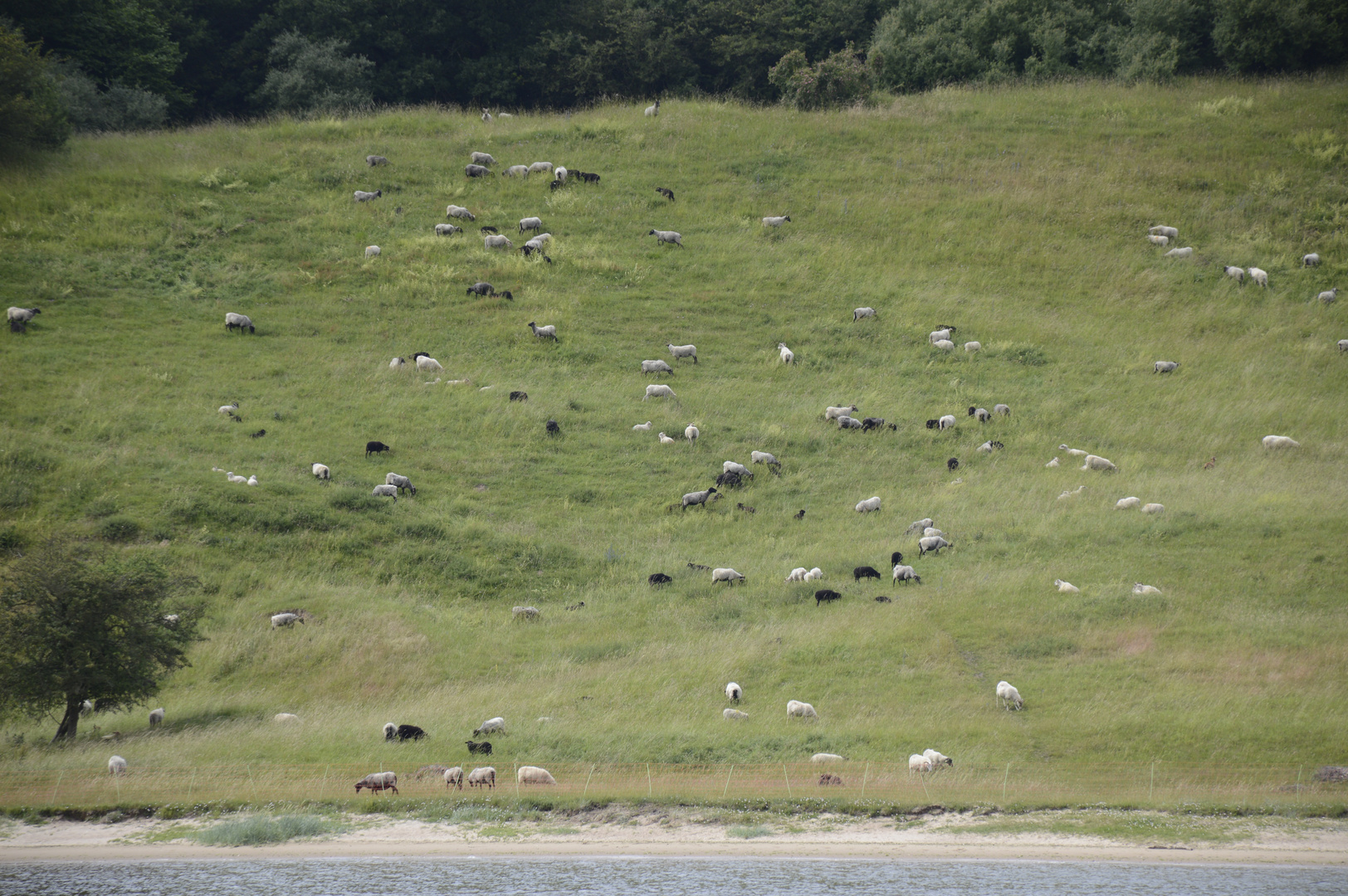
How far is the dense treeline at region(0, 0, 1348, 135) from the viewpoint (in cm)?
5402

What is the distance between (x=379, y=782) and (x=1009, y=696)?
1087 centimetres

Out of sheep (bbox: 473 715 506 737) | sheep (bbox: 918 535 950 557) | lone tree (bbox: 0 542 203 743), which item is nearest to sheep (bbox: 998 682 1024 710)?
sheep (bbox: 918 535 950 557)

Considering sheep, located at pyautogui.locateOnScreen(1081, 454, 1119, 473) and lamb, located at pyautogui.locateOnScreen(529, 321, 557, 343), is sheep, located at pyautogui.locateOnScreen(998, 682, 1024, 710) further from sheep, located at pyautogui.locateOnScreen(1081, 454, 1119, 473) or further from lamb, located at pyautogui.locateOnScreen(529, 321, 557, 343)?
lamb, located at pyautogui.locateOnScreen(529, 321, 557, 343)

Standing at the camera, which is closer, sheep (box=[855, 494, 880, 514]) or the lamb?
sheep (box=[855, 494, 880, 514])

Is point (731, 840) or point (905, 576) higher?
point (905, 576)

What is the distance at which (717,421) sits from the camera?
31.4 metres

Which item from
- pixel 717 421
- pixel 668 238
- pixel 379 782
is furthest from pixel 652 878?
pixel 668 238

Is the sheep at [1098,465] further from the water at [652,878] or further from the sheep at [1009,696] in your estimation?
the water at [652,878]

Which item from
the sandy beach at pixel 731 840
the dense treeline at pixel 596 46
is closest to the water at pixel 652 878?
the sandy beach at pixel 731 840

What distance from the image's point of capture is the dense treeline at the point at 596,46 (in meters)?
54.0

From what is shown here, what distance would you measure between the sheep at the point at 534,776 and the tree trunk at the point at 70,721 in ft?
27.4

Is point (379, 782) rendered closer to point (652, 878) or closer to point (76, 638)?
point (652, 878)

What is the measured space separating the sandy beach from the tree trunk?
315 cm

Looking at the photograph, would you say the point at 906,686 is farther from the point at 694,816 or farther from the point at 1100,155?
the point at 1100,155
